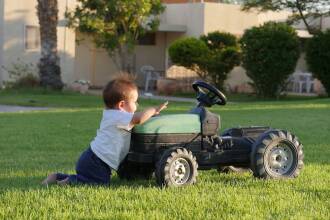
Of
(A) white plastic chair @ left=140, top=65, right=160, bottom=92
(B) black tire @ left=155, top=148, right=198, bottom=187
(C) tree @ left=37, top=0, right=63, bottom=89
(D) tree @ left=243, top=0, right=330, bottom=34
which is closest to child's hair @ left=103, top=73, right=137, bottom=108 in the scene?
(B) black tire @ left=155, top=148, right=198, bottom=187

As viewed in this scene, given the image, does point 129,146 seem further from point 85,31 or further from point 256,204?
point 85,31

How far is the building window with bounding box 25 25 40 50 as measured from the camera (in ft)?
95.6

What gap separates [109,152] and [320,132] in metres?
6.39

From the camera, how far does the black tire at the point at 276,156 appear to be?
260 inches

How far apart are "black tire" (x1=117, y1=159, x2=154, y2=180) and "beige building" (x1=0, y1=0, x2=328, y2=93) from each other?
2228 centimetres

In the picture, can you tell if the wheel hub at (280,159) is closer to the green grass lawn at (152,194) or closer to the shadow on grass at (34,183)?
the green grass lawn at (152,194)

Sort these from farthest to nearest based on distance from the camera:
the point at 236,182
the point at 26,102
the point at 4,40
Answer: the point at 4,40 → the point at 26,102 → the point at 236,182

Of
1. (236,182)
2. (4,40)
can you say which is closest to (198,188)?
(236,182)

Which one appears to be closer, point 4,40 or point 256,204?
point 256,204

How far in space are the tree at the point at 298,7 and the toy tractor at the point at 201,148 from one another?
23377 mm

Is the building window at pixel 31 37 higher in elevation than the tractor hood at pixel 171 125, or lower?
higher

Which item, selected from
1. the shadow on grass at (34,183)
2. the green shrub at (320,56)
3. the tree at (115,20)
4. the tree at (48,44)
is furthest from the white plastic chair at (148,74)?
the shadow on grass at (34,183)

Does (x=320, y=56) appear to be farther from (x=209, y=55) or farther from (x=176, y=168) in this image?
(x=176, y=168)

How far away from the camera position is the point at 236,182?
21.5 feet
